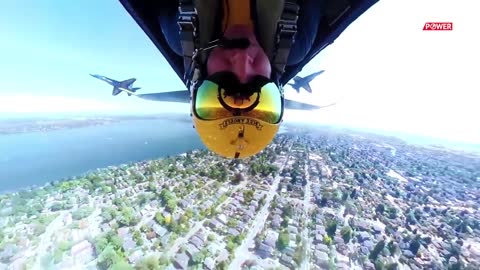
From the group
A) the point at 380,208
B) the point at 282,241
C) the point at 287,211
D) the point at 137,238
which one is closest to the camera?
the point at 282,241

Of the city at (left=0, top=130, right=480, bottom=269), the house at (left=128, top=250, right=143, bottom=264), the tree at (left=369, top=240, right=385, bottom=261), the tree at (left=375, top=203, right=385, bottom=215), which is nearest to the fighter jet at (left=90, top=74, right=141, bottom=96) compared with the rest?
the city at (left=0, top=130, right=480, bottom=269)

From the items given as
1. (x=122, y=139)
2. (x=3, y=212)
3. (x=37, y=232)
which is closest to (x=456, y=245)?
(x=37, y=232)

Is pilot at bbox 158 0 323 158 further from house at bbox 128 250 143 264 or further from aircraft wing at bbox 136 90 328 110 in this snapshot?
house at bbox 128 250 143 264

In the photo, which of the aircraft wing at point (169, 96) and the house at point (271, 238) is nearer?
the aircraft wing at point (169, 96)

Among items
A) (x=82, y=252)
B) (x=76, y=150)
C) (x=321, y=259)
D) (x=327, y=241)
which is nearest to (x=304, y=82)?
(x=321, y=259)

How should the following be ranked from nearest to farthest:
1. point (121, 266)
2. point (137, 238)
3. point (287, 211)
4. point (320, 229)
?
point (121, 266)
point (137, 238)
point (320, 229)
point (287, 211)

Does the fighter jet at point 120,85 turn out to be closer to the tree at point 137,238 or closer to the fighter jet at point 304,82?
the fighter jet at point 304,82

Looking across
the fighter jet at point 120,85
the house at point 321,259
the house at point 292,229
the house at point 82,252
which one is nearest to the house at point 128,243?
the house at point 82,252

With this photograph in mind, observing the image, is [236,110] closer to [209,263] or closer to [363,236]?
[209,263]
